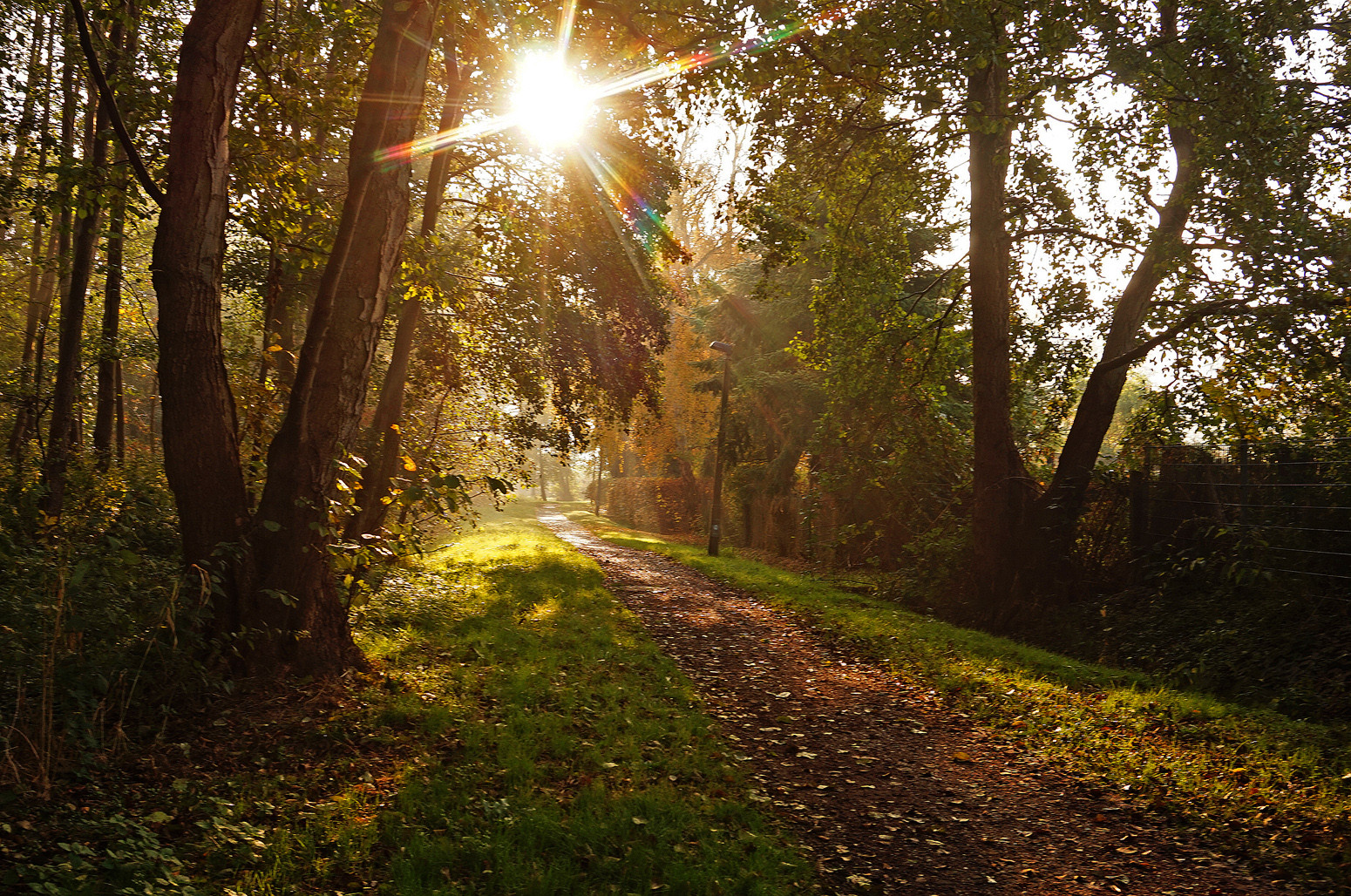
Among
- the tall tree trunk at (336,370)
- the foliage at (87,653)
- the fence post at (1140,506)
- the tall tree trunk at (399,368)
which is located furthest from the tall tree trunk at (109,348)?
the fence post at (1140,506)

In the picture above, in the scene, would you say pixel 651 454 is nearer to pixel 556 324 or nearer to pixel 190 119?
pixel 556 324

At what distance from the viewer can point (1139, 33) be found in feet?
33.6

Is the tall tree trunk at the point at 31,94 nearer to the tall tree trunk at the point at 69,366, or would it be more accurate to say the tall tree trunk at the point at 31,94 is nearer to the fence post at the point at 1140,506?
the tall tree trunk at the point at 69,366

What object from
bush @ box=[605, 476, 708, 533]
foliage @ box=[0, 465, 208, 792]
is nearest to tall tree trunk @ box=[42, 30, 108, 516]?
foliage @ box=[0, 465, 208, 792]

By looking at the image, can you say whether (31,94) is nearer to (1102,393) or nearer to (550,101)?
(550,101)

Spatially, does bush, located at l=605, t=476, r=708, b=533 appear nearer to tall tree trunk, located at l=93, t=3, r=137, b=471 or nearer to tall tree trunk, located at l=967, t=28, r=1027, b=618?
tall tree trunk, located at l=967, t=28, r=1027, b=618

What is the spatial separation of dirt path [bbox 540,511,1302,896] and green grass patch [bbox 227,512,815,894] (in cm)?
39

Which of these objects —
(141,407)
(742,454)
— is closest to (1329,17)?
(742,454)

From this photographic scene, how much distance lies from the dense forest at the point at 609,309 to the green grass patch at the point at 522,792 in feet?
3.83

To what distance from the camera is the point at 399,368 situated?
1254cm

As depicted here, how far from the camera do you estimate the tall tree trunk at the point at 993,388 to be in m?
12.1

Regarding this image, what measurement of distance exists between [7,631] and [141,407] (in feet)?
125

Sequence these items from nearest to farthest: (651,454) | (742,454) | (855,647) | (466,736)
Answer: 1. (466,736)
2. (855,647)
3. (742,454)
4. (651,454)

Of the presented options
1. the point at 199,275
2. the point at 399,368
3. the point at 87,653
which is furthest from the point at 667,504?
the point at 87,653
